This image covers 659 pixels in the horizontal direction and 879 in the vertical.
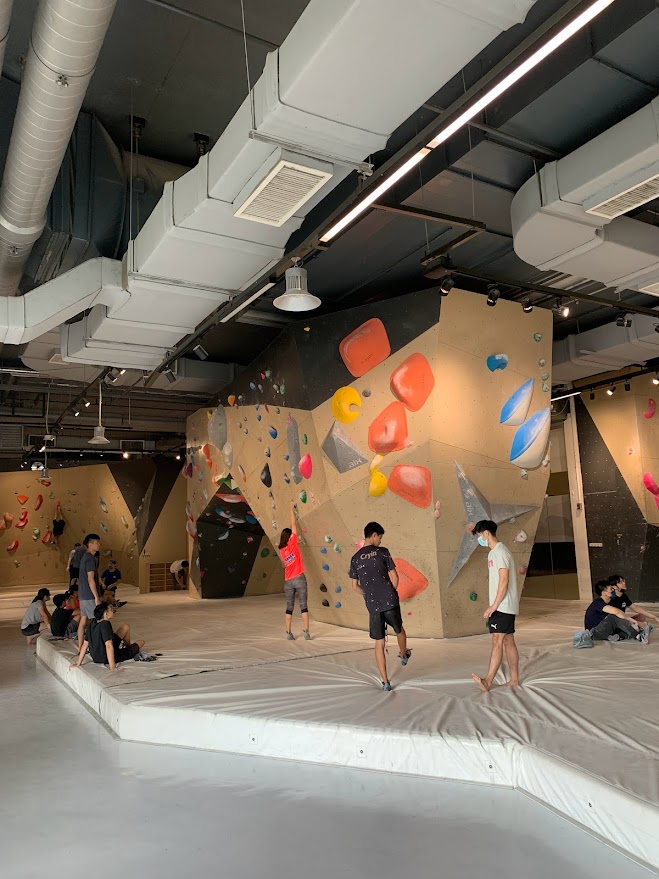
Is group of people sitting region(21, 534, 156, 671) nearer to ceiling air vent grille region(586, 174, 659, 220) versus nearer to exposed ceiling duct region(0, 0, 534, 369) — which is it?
exposed ceiling duct region(0, 0, 534, 369)

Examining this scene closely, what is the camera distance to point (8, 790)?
387 centimetres

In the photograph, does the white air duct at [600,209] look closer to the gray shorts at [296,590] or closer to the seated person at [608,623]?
the seated person at [608,623]

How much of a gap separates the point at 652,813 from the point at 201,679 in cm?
398

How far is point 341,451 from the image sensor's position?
8477 mm

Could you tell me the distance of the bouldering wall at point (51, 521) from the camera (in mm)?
20172

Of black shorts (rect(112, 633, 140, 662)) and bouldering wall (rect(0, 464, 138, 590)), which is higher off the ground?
bouldering wall (rect(0, 464, 138, 590))

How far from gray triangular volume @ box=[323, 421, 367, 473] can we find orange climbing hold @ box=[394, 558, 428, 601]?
1343 mm

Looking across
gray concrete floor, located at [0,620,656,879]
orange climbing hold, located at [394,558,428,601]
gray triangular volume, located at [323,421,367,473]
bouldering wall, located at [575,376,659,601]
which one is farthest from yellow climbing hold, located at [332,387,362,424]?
bouldering wall, located at [575,376,659,601]

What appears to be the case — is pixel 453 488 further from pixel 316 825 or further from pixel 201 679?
pixel 316 825

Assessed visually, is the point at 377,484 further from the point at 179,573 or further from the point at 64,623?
the point at 179,573

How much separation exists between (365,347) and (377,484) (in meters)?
1.75

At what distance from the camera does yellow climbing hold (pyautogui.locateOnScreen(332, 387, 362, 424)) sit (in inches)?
327

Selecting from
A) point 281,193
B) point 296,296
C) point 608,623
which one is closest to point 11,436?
point 296,296

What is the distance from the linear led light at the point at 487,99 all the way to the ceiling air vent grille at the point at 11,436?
13.5 meters
